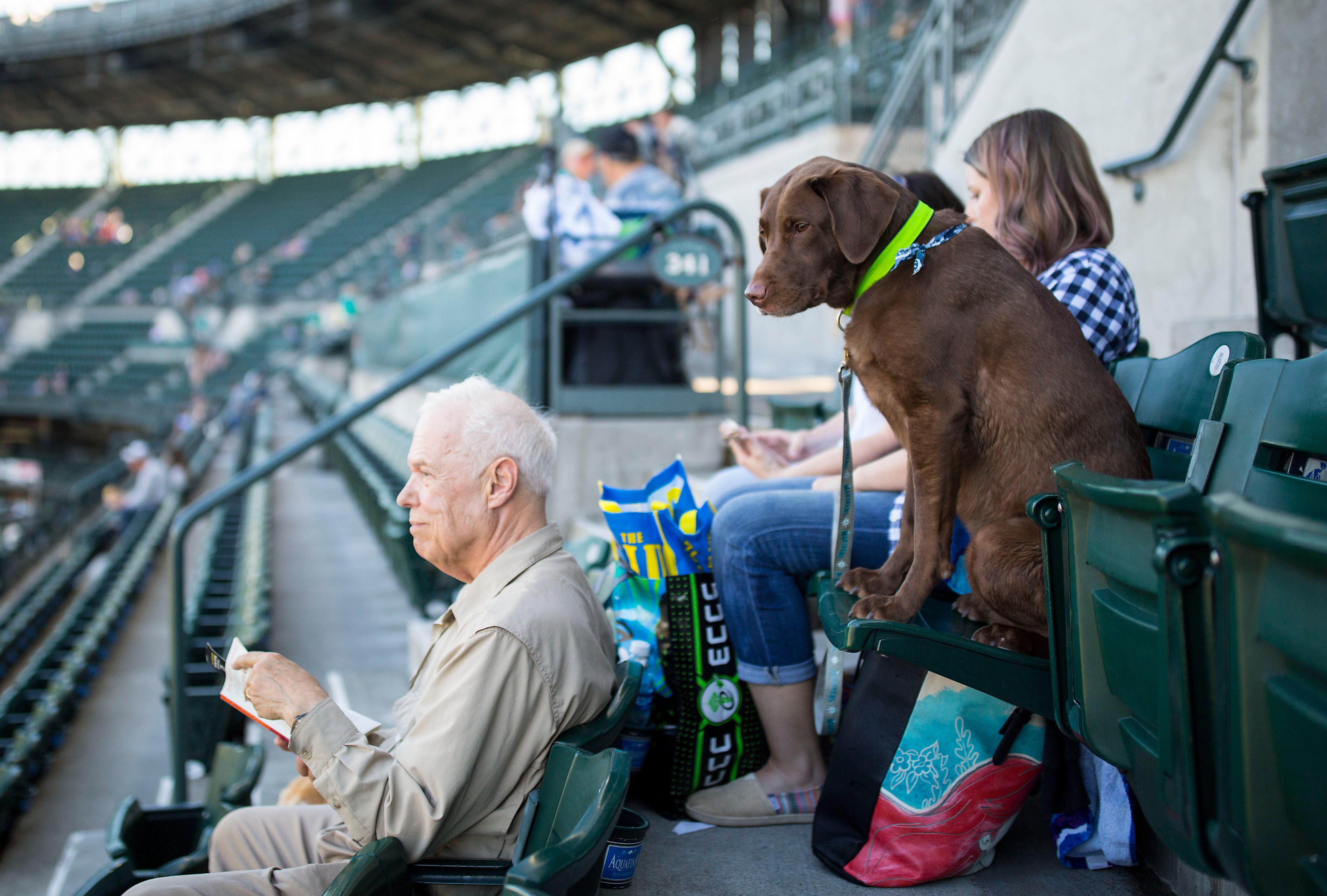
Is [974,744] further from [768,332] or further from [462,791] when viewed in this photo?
[768,332]

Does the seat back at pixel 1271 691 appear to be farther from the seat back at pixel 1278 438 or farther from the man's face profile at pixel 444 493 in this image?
the man's face profile at pixel 444 493

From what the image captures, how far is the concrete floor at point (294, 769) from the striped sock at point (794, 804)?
0.15ft

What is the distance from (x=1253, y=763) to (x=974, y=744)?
2.98ft

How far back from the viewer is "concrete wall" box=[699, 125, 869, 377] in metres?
9.48

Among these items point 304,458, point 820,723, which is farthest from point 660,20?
point 820,723

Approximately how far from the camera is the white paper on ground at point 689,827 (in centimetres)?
206

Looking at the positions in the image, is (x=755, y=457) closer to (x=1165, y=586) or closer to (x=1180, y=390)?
(x=1180, y=390)

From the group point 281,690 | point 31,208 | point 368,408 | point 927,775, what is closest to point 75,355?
point 31,208

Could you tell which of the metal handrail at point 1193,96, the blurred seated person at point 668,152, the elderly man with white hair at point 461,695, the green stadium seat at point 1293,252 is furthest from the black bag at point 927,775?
the blurred seated person at point 668,152

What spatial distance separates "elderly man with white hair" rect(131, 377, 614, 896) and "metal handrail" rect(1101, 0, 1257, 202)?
304 centimetres

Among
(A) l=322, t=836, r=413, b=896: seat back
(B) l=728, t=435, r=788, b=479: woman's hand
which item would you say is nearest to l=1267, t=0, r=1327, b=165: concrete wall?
(B) l=728, t=435, r=788, b=479: woman's hand

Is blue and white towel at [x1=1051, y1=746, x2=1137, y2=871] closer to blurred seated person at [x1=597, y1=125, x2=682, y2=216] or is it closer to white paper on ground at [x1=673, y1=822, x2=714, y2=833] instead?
white paper on ground at [x1=673, y1=822, x2=714, y2=833]

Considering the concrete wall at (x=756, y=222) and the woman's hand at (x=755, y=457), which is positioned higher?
the concrete wall at (x=756, y=222)

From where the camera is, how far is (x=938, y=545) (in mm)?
1687
